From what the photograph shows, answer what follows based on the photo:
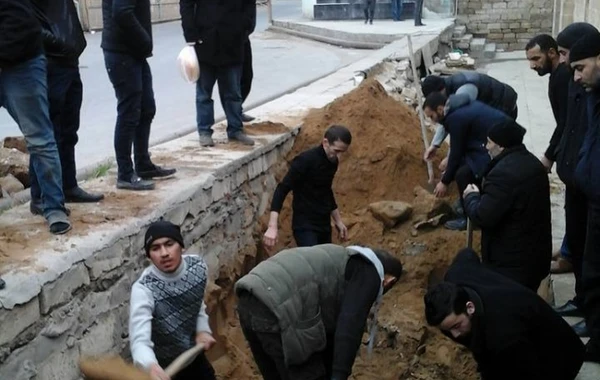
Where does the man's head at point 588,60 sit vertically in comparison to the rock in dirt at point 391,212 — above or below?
above

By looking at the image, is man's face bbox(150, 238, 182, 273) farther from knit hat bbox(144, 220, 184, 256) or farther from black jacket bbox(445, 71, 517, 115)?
black jacket bbox(445, 71, 517, 115)

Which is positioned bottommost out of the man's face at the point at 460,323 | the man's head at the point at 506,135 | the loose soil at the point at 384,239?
the loose soil at the point at 384,239

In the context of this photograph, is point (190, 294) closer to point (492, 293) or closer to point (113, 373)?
point (113, 373)

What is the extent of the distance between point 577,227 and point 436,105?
1659 mm

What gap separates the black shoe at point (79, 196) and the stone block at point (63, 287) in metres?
1.00

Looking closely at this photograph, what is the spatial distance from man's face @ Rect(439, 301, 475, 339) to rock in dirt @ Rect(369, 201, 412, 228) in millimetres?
3946

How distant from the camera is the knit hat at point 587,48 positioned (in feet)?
15.3

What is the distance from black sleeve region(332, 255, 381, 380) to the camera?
3957 mm

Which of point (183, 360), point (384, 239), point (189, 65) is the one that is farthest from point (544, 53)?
point (183, 360)

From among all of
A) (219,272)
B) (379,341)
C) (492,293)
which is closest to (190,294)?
(492,293)

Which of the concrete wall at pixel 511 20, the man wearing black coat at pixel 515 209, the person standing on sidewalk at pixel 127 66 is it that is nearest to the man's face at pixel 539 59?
the man wearing black coat at pixel 515 209

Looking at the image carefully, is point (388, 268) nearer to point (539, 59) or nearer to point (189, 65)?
point (539, 59)

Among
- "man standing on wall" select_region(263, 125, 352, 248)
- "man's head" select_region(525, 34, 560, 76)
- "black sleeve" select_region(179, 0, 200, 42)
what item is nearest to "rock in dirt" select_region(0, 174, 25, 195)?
"black sleeve" select_region(179, 0, 200, 42)

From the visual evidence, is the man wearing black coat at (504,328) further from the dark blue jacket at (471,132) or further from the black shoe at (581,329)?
the dark blue jacket at (471,132)
